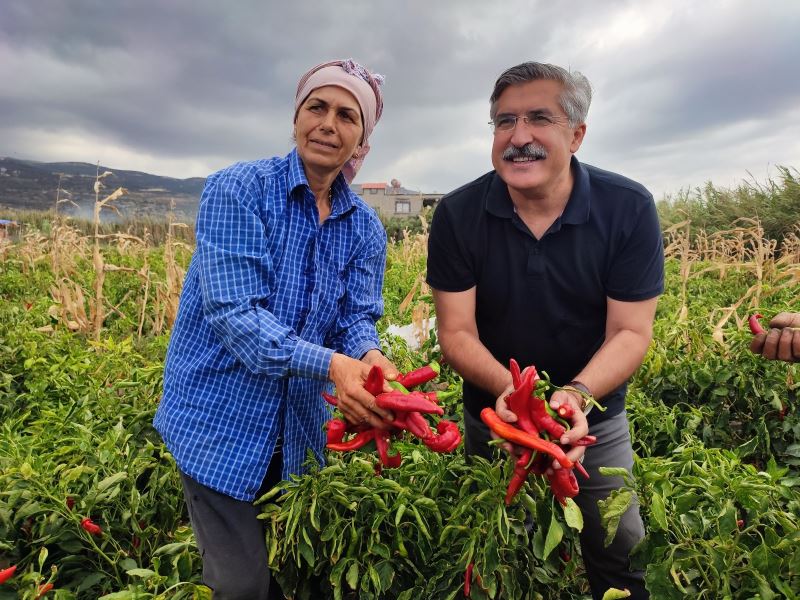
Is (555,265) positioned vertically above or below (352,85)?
below

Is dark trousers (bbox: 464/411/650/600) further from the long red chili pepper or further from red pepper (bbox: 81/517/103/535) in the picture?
red pepper (bbox: 81/517/103/535)

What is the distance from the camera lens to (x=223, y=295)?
1579 millimetres

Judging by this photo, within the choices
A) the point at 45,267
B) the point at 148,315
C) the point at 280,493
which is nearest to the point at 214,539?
the point at 280,493

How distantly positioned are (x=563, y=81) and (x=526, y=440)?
46.6 inches

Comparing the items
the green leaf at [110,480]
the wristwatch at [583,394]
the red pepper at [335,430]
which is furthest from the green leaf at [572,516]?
the green leaf at [110,480]

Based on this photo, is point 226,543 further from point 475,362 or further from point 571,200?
point 571,200

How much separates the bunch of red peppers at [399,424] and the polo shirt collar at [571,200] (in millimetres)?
630

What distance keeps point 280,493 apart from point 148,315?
4420 mm

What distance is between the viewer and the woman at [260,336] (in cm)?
159

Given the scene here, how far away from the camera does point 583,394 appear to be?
1560mm

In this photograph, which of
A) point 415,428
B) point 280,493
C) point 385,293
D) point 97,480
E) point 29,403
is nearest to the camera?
point 415,428

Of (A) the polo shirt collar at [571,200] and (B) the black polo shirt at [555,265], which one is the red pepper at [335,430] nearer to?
(B) the black polo shirt at [555,265]

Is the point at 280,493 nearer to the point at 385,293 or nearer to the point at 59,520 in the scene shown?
the point at 59,520

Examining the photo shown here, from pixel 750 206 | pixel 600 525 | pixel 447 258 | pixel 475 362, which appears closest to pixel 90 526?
pixel 475 362
